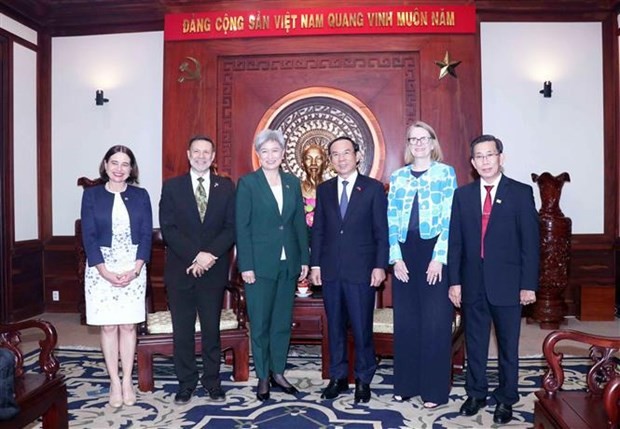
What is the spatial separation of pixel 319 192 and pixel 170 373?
167 centimetres

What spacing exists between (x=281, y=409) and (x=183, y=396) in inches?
23.4

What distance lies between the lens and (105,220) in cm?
302

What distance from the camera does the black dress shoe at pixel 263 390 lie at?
10.4 feet

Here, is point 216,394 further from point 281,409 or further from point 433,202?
point 433,202

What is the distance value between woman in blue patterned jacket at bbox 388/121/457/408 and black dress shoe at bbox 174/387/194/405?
48.4 inches

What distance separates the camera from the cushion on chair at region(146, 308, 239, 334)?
3436mm

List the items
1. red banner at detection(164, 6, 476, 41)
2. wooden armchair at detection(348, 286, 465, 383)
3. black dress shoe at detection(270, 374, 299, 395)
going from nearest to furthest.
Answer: black dress shoe at detection(270, 374, 299, 395) < wooden armchair at detection(348, 286, 465, 383) < red banner at detection(164, 6, 476, 41)

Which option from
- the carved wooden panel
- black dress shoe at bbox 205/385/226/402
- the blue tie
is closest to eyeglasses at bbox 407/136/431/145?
the blue tie

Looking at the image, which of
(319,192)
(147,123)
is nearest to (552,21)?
(319,192)

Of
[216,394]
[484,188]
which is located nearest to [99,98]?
[216,394]

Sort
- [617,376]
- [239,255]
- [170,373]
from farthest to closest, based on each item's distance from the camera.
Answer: [170,373] → [239,255] → [617,376]

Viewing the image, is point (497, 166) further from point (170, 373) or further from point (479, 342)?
point (170, 373)

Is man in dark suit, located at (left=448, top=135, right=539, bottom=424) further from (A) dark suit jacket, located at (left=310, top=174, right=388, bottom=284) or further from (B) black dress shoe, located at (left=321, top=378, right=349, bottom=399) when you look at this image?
(B) black dress shoe, located at (left=321, top=378, right=349, bottom=399)

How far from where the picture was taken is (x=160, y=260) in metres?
5.60
